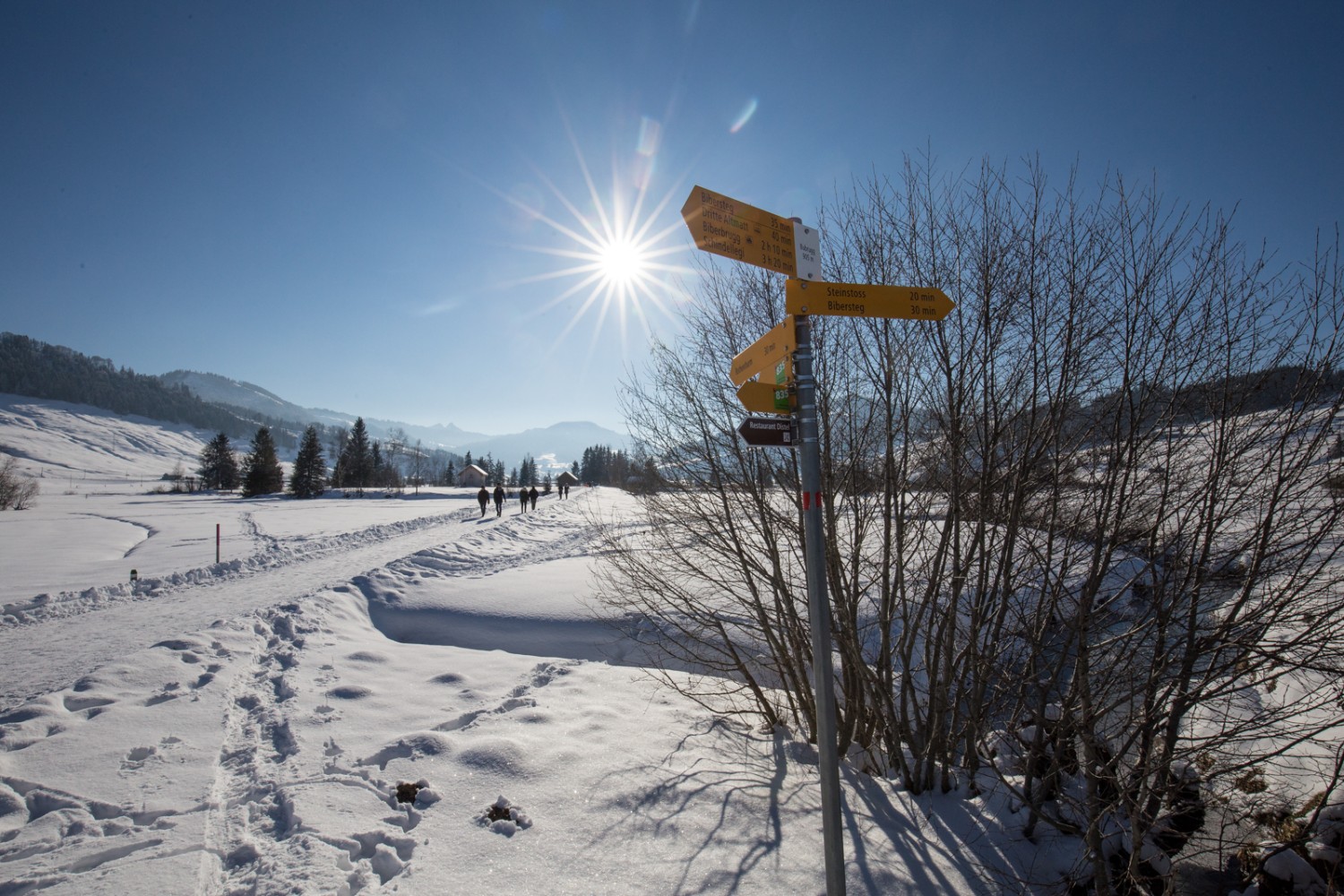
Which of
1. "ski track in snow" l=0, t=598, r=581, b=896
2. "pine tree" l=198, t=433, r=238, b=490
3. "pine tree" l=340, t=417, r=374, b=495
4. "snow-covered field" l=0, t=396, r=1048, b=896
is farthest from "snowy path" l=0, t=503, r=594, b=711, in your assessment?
"pine tree" l=198, t=433, r=238, b=490

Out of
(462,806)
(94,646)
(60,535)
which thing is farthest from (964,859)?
(60,535)

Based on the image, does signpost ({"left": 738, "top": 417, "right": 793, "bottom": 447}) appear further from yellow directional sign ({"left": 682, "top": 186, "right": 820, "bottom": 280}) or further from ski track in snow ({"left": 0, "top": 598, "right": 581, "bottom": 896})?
ski track in snow ({"left": 0, "top": 598, "right": 581, "bottom": 896})

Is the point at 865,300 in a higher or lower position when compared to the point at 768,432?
higher

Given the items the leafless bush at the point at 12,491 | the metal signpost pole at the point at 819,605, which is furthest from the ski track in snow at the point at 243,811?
the leafless bush at the point at 12,491

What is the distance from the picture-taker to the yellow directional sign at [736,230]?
2424mm

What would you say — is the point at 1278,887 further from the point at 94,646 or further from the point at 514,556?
the point at 514,556

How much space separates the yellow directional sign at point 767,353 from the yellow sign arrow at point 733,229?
0.26 m

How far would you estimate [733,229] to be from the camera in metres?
2.44

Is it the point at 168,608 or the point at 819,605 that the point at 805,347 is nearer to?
the point at 819,605

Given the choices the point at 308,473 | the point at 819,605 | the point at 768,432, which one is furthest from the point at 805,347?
the point at 308,473

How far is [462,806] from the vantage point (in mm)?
4121

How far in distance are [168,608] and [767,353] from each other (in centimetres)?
1191

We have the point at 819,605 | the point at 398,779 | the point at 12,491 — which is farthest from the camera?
the point at 12,491

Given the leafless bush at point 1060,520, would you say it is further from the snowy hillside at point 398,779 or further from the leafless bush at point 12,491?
the leafless bush at point 12,491
